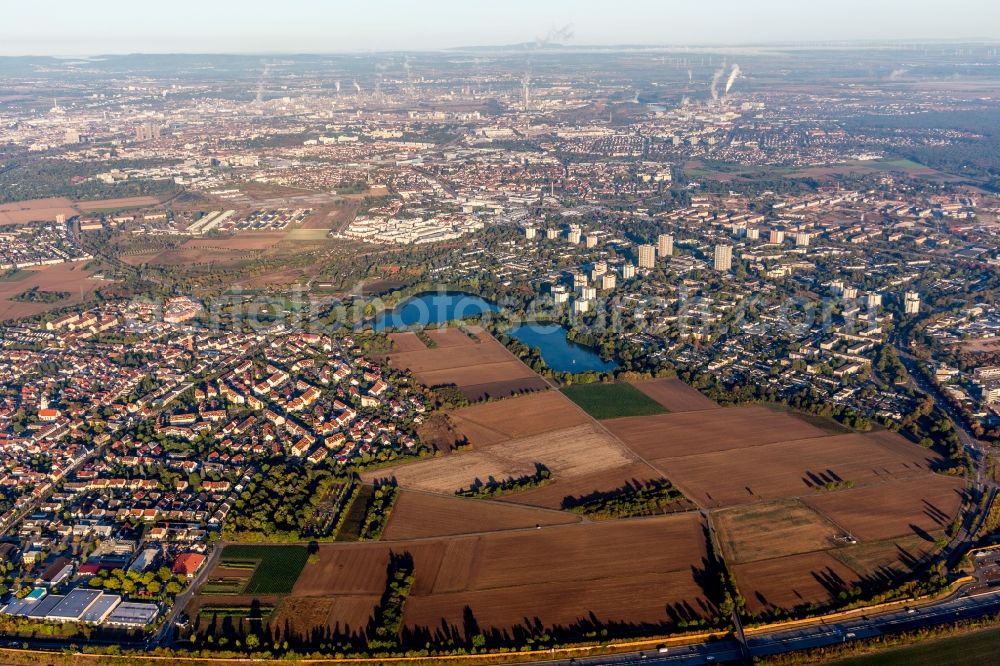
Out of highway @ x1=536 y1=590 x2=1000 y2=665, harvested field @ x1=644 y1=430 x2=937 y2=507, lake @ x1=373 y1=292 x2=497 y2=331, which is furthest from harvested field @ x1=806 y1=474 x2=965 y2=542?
lake @ x1=373 y1=292 x2=497 y2=331

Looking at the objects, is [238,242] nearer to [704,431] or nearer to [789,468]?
[704,431]

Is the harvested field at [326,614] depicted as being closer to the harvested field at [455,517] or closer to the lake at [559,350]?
the harvested field at [455,517]

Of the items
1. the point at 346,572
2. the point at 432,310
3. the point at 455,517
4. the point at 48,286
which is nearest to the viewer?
the point at 346,572

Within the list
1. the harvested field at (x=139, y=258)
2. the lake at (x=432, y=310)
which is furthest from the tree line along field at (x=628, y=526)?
the harvested field at (x=139, y=258)

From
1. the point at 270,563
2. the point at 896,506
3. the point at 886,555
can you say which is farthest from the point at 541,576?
the point at 896,506

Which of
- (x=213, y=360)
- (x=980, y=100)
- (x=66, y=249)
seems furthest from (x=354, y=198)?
(x=980, y=100)

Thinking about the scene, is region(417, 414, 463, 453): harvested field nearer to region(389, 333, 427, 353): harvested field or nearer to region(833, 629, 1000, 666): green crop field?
region(389, 333, 427, 353): harvested field

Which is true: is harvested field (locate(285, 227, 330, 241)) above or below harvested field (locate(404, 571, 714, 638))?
above
